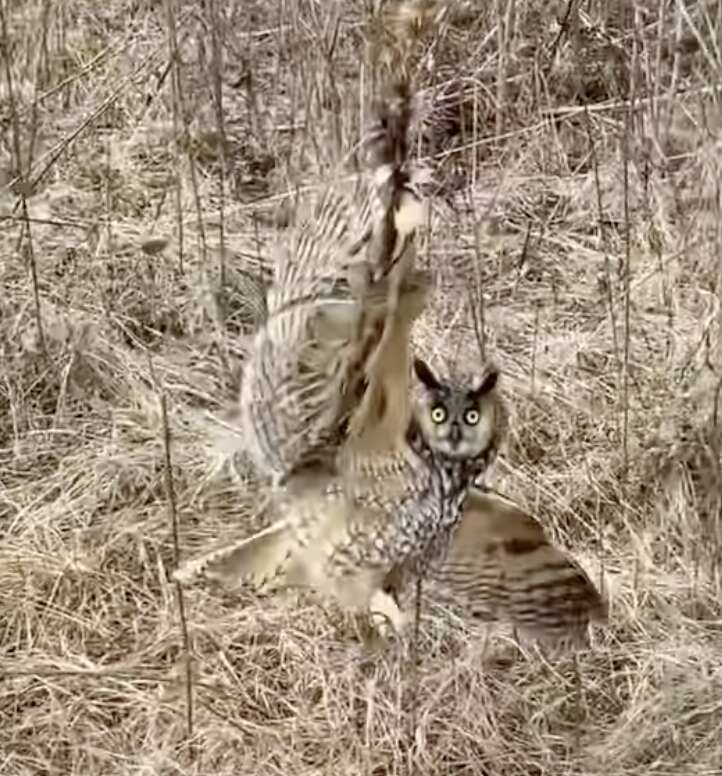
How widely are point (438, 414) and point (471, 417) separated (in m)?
0.03

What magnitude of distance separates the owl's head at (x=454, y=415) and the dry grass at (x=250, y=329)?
0.36 m

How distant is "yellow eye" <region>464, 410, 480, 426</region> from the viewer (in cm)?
124

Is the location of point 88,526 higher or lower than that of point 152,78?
lower

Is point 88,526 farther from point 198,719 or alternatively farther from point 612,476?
point 612,476

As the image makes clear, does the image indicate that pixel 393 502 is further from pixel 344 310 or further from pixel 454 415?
pixel 344 310

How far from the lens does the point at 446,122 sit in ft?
Answer: 7.24

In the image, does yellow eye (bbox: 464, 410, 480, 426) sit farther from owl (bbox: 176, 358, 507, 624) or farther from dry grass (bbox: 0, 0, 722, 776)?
dry grass (bbox: 0, 0, 722, 776)

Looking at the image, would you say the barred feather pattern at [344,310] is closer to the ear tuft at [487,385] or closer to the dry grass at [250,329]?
the ear tuft at [487,385]

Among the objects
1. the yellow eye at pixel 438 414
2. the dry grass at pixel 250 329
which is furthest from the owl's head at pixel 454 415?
the dry grass at pixel 250 329

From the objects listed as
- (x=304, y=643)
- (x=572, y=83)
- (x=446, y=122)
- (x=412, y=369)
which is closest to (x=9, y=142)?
(x=446, y=122)

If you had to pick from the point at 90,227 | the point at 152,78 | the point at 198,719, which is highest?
the point at 152,78

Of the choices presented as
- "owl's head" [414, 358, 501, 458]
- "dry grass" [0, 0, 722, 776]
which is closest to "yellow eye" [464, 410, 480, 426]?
"owl's head" [414, 358, 501, 458]

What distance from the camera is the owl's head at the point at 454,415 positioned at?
122 cm

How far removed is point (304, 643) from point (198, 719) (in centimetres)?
13
